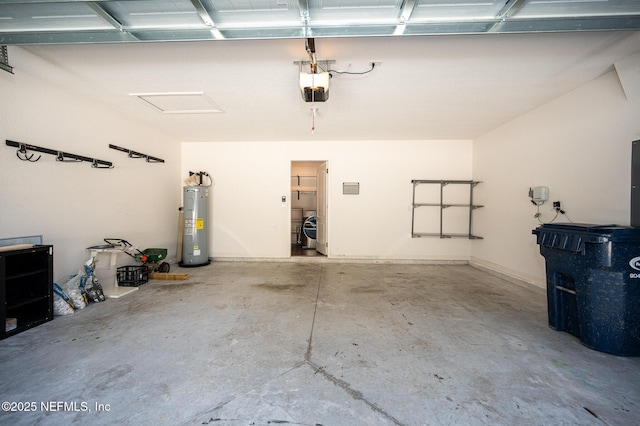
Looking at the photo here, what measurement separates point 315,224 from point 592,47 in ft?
17.5

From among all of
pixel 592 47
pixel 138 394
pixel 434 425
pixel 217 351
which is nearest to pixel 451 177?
pixel 592 47

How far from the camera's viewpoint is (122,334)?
218 centimetres

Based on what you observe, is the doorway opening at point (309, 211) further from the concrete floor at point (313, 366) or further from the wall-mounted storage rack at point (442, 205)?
the concrete floor at point (313, 366)

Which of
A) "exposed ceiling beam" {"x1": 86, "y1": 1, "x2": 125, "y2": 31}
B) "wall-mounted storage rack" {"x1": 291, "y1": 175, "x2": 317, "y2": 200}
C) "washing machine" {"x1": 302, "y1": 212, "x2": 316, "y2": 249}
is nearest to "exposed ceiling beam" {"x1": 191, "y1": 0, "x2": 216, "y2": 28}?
"exposed ceiling beam" {"x1": 86, "y1": 1, "x2": 125, "y2": 31}

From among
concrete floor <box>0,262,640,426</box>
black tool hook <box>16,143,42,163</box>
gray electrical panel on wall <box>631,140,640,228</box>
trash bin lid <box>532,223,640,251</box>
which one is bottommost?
concrete floor <box>0,262,640,426</box>

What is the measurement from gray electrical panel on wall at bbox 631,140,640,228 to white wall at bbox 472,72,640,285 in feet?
0.21

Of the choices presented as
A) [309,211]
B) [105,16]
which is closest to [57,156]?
[105,16]

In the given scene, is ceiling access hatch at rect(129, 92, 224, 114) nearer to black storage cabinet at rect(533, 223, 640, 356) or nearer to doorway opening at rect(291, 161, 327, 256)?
doorway opening at rect(291, 161, 327, 256)

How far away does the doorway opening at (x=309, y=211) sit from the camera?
559cm

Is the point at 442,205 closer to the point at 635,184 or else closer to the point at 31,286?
the point at 635,184

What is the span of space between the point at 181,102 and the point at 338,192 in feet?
10.4

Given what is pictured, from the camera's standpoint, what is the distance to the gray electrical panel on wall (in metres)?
2.30

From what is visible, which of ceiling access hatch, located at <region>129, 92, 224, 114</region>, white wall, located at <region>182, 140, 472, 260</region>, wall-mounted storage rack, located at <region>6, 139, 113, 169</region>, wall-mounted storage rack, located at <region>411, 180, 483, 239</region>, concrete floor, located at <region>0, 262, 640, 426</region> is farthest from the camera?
white wall, located at <region>182, 140, 472, 260</region>

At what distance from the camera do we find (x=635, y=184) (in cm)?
234
